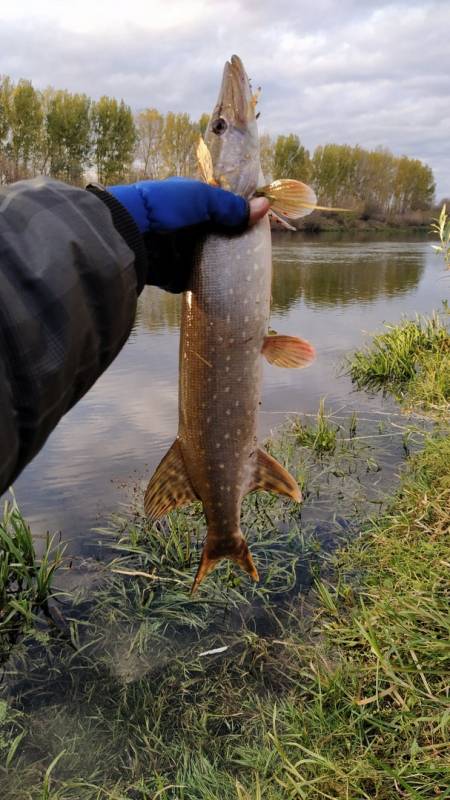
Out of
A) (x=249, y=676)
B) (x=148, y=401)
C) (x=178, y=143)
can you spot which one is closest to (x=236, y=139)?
(x=249, y=676)

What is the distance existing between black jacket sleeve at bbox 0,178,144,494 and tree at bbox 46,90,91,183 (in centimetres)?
4669

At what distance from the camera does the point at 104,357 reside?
171 cm

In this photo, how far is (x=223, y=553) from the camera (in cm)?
292

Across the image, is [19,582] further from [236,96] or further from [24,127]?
[24,127]

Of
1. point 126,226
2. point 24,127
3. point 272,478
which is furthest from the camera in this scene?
point 24,127

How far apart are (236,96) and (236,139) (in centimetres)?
19

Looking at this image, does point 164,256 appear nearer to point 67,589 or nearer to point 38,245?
point 38,245

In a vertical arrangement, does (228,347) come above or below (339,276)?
above

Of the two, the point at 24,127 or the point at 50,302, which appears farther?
the point at 24,127

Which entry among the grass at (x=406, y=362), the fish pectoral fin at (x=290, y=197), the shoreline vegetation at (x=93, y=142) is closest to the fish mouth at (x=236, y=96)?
the fish pectoral fin at (x=290, y=197)

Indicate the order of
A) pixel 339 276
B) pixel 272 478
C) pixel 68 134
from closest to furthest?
pixel 272 478 < pixel 339 276 < pixel 68 134

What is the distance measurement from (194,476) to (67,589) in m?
2.22

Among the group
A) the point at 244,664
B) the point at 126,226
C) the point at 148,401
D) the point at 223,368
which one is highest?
the point at 126,226

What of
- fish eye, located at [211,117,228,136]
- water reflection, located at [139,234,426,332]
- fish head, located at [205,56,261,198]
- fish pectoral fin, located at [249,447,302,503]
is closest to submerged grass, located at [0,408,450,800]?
fish pectoral fin, located at [249,447,302,503]
